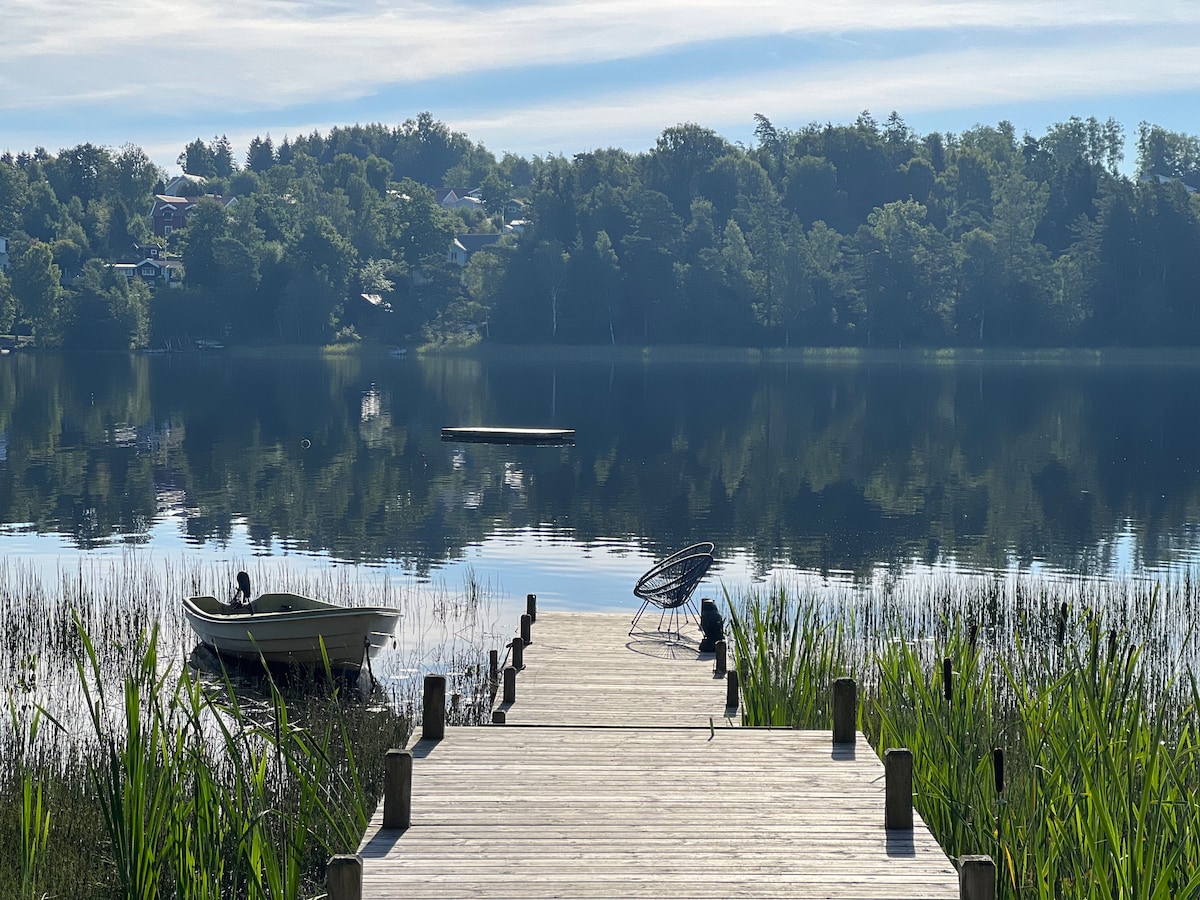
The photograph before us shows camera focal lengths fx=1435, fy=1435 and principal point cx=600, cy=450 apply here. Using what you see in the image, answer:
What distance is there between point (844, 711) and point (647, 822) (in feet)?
7.40

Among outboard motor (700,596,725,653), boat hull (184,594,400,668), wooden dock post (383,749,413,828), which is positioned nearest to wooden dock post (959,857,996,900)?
wooden dock post (383,749,413,828)

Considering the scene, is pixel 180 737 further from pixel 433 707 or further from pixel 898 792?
pixel 898 792

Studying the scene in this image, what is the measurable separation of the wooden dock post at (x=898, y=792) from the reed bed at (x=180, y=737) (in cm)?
305

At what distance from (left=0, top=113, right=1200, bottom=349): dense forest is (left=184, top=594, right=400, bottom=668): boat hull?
108950 millimetres

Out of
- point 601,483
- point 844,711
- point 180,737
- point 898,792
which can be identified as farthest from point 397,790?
point 601,483

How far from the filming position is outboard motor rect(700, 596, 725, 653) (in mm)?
16234

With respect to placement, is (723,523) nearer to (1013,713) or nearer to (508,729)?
(1013,713)

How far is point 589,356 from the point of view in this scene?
12606cm

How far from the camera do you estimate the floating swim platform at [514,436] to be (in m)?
51.6

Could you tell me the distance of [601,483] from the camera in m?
42.5

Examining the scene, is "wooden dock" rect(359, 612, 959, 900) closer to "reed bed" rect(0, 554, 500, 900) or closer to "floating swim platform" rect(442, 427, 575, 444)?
"reed bed" rect(0, 554, 500, 900)

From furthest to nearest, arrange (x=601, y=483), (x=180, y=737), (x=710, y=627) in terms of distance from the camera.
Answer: (x=601, y=483), (x=710, y=627), (x=180, y=737)

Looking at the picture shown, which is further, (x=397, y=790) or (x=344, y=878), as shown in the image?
(x=397, y=790)

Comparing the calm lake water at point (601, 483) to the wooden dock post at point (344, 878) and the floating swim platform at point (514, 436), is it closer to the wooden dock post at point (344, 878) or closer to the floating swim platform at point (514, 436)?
the floating swim platform at point (514, 436)
